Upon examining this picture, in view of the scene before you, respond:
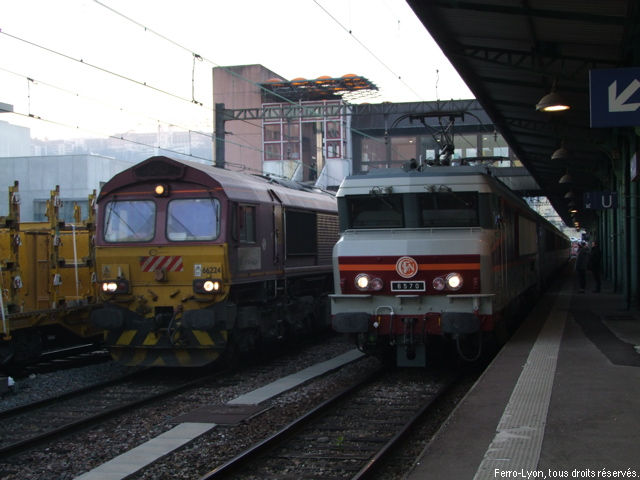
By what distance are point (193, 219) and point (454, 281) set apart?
4231 mm

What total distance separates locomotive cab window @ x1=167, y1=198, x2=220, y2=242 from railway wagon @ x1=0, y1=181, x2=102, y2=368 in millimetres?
2435

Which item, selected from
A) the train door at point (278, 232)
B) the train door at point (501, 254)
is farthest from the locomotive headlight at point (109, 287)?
the train door at point (501, 254)

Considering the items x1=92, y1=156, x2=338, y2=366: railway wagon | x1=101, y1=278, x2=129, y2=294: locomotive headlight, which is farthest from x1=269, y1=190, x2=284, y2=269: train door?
x1=101, y1=278, x2=129, y2=294: locomotive headlight

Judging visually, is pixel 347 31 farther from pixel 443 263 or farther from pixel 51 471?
pixel 51 471

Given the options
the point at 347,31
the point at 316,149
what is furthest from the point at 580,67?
the point at 316,149

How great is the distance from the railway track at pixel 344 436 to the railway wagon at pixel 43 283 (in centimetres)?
538

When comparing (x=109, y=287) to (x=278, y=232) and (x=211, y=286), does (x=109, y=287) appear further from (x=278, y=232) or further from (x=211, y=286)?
(x=278, y=232)

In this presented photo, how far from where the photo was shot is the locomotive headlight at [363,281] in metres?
10.5

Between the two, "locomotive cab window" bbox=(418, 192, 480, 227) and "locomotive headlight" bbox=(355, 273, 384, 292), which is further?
"locomotive cab window" bbox=(418, 192, 480, 227)

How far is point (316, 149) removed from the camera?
50.7 metres

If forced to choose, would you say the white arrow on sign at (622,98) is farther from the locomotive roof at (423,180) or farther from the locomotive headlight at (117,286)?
the locomotive headlight at (117,286)

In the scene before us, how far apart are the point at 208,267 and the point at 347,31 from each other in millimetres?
7632

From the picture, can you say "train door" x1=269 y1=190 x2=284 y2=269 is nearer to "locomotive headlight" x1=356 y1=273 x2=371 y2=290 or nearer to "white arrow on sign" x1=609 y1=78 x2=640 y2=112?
"locomotive headlight" x1=356 y1=273 x2=371 y2=290

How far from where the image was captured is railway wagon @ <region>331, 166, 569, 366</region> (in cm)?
1016
